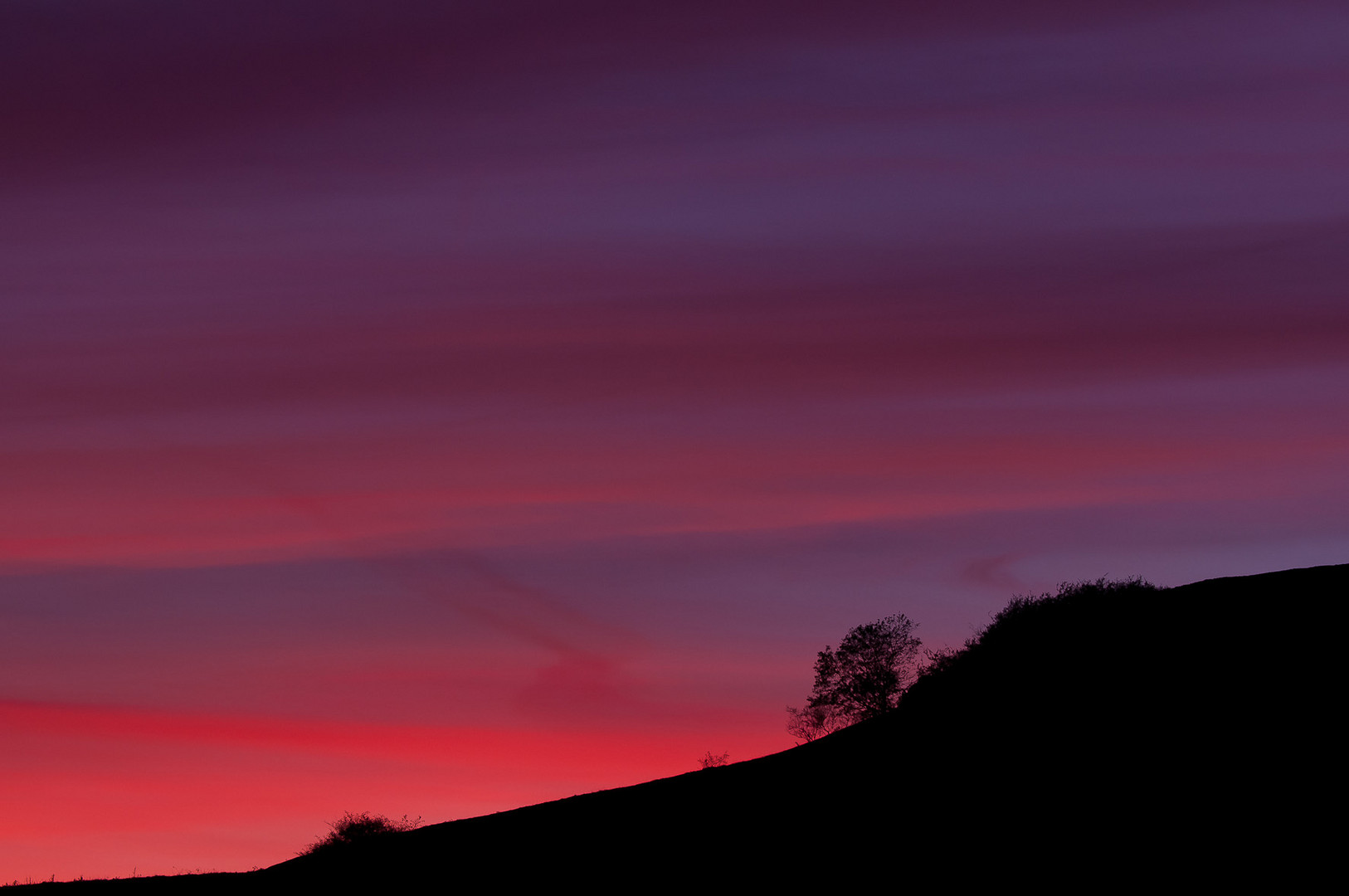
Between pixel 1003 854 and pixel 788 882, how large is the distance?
5.27 metres

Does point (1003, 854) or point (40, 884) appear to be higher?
point (40, 884)

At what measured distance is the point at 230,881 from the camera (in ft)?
135

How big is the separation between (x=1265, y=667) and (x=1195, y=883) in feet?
42.5

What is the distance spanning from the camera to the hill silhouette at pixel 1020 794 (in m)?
31.3

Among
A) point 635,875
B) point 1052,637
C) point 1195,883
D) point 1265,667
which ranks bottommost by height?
point 1195,883

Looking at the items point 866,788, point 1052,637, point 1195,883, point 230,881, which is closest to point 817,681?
point 1052,637

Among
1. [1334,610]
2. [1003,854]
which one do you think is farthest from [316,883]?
[1334,610]

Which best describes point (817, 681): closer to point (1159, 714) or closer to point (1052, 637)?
point (1052, 637)

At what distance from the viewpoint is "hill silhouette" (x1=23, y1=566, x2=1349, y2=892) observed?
103 feet

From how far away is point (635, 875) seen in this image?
116 feet

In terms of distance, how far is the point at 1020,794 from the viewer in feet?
119

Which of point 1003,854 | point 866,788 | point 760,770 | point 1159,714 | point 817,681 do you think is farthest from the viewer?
point 817,681

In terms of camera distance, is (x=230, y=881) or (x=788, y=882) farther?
(x=230, y=881)

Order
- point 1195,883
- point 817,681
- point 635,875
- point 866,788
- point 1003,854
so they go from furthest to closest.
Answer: point 817,681 → point 866,788 → point 635,875 → point 1003,854 → point 1195,883
